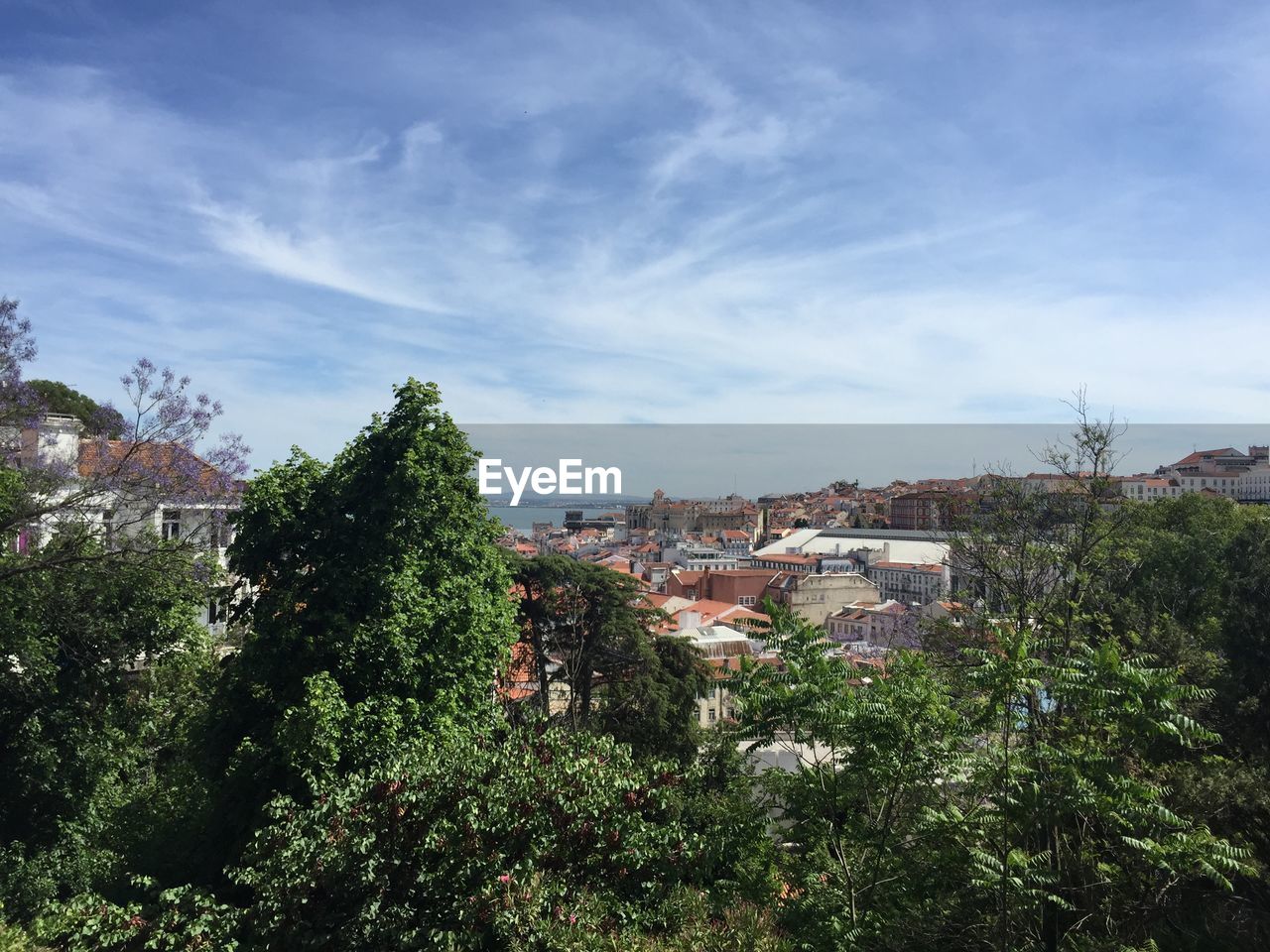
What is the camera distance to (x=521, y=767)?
21.9ft

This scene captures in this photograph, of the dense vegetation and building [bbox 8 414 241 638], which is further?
building [bbox 8 414 241 638]

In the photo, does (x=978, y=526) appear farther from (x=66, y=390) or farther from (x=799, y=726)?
(x=66, y=390)

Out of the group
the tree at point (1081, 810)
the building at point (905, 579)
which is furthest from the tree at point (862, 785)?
the building at point (905, 579)

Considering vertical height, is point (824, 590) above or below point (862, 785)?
below

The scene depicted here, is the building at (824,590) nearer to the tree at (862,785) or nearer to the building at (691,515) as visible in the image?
the building at (691,515)

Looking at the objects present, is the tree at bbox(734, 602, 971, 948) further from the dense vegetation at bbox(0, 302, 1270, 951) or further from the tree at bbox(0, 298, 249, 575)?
the tree at bbox(0, 298, 249, 575)

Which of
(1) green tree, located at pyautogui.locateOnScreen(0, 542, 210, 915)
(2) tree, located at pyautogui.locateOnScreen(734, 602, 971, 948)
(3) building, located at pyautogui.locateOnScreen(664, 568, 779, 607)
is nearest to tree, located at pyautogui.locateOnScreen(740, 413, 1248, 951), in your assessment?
(2) tree, located at pyautogui.locateOnScreen(734, 602, 971, 948)

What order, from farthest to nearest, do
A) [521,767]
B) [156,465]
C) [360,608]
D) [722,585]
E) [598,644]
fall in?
1. [722,585]
2. [598,644]
3. [156,465]
4. [360,608]
5. [521,767]

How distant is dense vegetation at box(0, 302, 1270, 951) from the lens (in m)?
5.25

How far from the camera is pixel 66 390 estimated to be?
2731cm

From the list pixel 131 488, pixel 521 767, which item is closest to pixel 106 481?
pixel 131 488

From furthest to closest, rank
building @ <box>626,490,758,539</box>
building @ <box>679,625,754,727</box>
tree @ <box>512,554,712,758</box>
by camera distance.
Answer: building @ <box>626,490,758,539</box> → building @ <box>679,625,754,727</box> → tree @ <box>512,554,712,758</box>

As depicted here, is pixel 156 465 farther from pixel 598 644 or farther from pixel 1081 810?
pixel 1081 810

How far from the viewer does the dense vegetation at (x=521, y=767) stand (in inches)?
207
